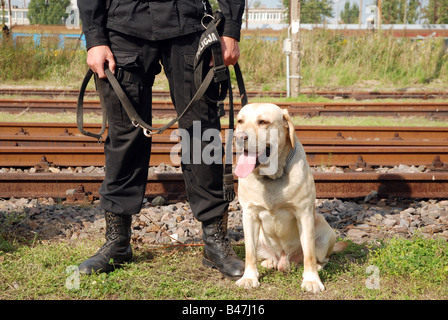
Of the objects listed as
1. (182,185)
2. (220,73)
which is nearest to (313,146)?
(182,185)

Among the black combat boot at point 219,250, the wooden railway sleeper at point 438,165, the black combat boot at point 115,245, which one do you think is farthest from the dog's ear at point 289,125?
the wooden railway sleeper at point 438,165

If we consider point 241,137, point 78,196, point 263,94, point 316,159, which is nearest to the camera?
point 241,137

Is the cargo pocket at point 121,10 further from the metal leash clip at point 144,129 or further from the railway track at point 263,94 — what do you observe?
the railway track at point 263,94

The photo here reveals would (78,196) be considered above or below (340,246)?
above

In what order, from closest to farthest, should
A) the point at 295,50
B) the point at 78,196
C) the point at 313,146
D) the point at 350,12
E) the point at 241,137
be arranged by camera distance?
the point at 241,137 < the point at 78,196 < the point at 313,146 < the point at 295,50 < the point at 350,12

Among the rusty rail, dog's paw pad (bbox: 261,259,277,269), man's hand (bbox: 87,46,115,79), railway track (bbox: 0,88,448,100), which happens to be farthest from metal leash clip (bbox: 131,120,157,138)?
railway track (bbox: 0,88,448,100)

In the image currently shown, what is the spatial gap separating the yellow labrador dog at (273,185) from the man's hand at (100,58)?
93 centimetres

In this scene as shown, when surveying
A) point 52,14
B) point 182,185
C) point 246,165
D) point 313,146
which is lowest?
point 182,185

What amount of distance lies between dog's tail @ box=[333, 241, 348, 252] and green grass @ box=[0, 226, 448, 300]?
6 cm

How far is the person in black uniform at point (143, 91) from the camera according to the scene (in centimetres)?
311

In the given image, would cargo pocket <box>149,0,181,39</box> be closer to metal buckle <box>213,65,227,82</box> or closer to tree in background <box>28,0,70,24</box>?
metal buckle <box>213,65,227,82</box>

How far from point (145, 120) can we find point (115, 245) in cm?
91

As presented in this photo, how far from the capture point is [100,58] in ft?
10.2

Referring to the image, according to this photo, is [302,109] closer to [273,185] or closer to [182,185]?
[182,185]
